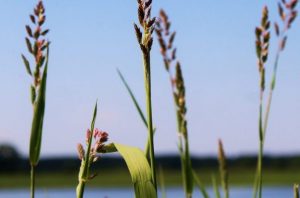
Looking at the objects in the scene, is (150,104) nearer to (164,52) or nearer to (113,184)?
(164,52)

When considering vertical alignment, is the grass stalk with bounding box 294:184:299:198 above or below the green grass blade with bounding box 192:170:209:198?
below

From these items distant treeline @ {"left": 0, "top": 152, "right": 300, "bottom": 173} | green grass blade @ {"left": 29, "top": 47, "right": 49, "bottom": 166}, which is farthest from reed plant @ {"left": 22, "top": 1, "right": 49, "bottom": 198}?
distant treeline @ {"left": 0, "top": 152, "right": 300, "bottom": 173}

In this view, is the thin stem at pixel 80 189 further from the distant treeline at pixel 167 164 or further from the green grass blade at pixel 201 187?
the distant treeline at pixel 167 164

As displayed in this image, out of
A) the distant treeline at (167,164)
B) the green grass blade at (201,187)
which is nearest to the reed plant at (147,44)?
the green grass blade at (201,187)

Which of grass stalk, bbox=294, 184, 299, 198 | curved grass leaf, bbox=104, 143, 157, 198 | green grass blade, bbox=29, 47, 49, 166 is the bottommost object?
grass stalk, bbox=294, 184, 299, 198

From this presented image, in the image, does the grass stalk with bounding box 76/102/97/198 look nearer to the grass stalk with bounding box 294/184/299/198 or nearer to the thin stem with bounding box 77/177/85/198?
the thin stem with bounding box 77/177/85/198

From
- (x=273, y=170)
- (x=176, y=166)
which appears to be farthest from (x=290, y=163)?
(x=176, y=166)

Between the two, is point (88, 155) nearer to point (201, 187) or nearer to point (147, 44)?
point (147, 44)
